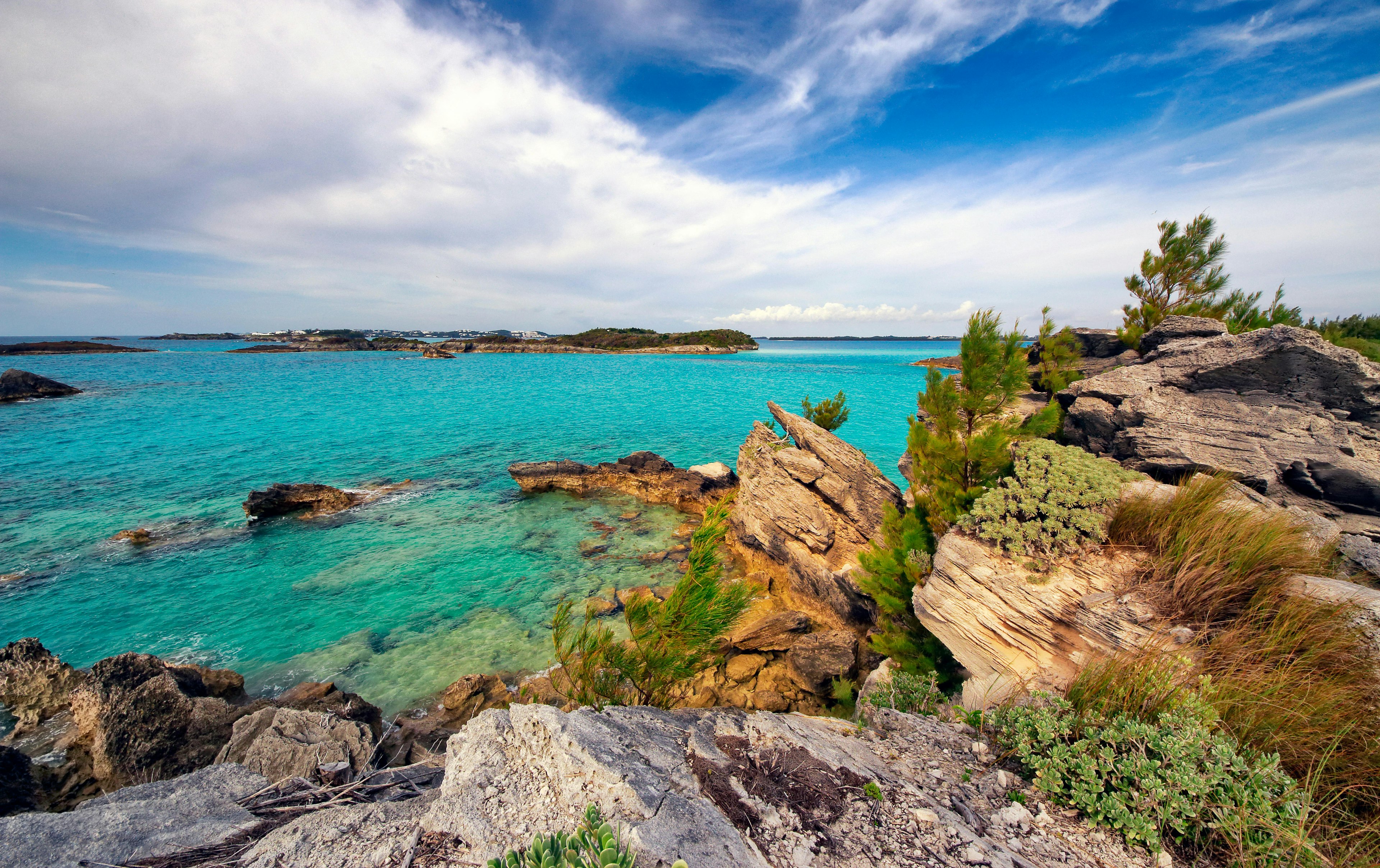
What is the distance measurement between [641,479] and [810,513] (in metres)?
10.7

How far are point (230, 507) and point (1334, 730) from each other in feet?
100

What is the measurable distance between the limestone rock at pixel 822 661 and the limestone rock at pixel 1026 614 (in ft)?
12.0

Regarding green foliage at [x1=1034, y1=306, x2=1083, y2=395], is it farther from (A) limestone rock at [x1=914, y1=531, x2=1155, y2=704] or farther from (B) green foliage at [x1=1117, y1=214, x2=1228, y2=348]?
(A) limestone rock at [x1=914, y1=531, x2=1155, y2=704]

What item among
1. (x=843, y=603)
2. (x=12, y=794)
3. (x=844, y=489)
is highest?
(x=844, y=489)

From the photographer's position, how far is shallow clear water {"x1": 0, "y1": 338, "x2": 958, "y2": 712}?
11.6 meters

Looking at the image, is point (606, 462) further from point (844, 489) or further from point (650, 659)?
point (650, 659)

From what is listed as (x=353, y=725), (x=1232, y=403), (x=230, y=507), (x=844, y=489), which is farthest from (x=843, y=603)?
(x=230, y=507)

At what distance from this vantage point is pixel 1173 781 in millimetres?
3113

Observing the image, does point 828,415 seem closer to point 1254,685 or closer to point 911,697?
point 911,697

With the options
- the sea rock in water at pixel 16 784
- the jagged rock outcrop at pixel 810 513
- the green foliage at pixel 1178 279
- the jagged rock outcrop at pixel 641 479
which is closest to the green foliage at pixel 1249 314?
the green foliage at pixel 1178 279

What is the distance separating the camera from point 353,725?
7.14 meters

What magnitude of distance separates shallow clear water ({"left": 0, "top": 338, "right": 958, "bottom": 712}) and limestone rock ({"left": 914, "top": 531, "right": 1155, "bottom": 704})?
31.6 ft

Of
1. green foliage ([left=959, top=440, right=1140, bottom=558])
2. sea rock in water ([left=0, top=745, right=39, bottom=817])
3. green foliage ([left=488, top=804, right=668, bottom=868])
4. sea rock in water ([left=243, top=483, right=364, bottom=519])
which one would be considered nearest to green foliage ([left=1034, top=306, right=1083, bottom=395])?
green foliage ([left=959, top=440, right=1140, bottom=558])

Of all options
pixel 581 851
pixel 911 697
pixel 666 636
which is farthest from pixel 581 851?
pixel 911 697
